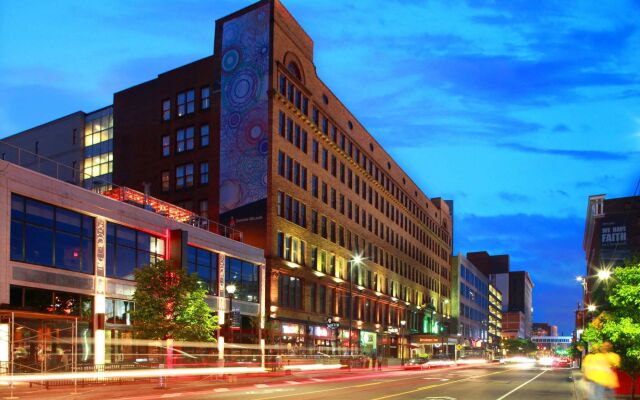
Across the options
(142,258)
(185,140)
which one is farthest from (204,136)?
(142,258)

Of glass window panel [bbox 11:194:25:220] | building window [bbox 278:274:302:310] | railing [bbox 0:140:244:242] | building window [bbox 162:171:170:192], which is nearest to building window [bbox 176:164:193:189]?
building window [bbox 162:171:170:192]

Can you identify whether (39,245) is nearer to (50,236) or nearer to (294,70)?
(50,236)

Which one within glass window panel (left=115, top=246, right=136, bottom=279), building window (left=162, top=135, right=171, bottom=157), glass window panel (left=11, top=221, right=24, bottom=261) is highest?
building window (left=162, top=135, right=171, bottom=157)

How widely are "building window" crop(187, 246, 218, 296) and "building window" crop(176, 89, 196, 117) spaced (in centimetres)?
1972

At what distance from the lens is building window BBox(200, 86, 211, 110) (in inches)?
2552

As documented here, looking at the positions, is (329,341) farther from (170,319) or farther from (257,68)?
(170,319)

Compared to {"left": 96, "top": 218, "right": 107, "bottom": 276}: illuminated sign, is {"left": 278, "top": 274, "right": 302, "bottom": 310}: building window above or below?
below

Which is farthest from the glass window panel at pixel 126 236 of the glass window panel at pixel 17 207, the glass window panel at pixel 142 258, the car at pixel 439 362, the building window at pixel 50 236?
the car at pixel 439 362

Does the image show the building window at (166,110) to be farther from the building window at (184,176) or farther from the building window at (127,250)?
the building window at (127,250)

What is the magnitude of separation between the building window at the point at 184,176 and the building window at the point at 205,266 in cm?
1428

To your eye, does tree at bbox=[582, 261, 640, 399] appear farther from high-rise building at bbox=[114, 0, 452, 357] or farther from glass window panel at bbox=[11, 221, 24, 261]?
high-rise building at bbox=[114, 0, 452, 357]

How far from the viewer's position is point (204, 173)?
63438 mm

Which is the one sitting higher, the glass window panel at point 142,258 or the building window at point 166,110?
the building window at point 166,110

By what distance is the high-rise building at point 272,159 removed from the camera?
60.2 m
